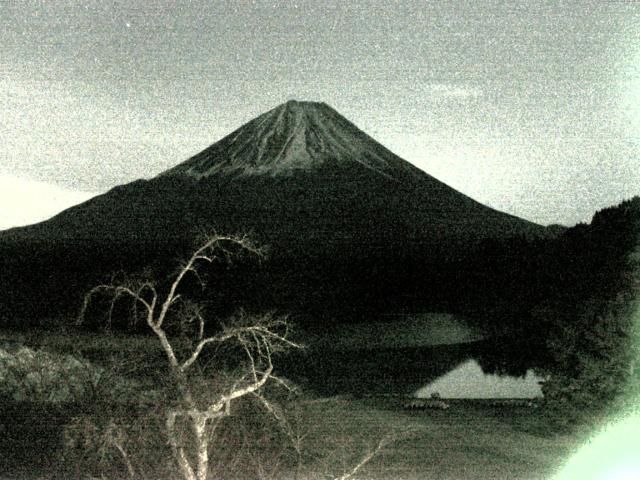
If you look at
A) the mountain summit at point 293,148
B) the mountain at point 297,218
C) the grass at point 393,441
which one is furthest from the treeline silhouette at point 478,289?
the mountain summit at point 293,148

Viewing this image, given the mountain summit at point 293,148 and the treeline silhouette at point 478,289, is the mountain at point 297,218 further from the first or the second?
the treeline silhouette at point 478,289

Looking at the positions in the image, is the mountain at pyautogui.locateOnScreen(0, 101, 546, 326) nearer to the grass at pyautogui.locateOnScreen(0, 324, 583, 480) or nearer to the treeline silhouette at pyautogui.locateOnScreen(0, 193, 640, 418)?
the treeline silhouette at pyautogui.locateOnScreen(0, 193, 640, 418)

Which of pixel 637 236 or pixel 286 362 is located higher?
pixel 637 236

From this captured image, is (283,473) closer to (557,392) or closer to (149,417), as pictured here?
(149,417)

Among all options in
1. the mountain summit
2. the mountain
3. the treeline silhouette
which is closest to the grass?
the treeline silhouette

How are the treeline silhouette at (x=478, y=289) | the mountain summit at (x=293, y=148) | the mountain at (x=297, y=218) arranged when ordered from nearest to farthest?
the treeline silhouette at (x=478, y=289) → the mountain at (x=297, y=218) → the mountain summit at (x=293, y=148)

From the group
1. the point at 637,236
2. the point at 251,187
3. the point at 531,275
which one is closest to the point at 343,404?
the point at 637,236
